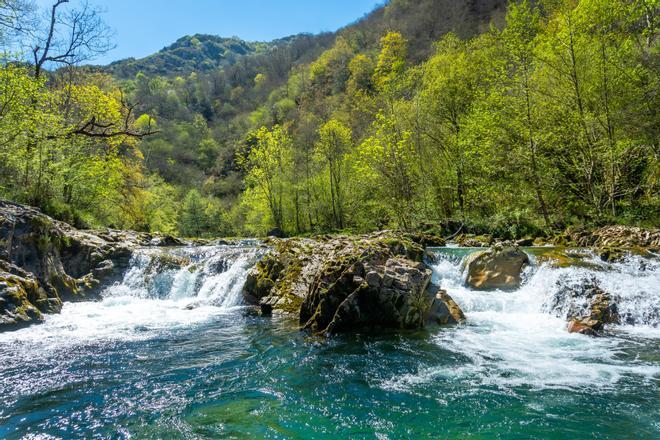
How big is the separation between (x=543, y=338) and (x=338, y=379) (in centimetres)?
480

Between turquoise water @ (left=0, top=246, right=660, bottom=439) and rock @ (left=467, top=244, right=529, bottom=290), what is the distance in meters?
0.90

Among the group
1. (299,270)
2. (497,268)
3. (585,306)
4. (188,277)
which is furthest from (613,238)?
(188,277)

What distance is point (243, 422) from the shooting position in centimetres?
486

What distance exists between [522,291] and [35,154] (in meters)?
21.8

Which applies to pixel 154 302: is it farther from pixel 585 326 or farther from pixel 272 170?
pixel 272 170

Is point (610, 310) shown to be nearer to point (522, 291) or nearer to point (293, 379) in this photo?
point (522, 291)

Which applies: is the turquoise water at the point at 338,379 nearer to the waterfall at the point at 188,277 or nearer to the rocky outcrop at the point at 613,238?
the rocky outcrop at the point at 613,238

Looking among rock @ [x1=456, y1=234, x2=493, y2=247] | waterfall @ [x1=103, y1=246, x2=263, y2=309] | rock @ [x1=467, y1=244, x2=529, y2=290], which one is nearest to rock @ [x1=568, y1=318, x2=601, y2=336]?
rock @ [x1=467, y1=244, x2=529, y2=290]

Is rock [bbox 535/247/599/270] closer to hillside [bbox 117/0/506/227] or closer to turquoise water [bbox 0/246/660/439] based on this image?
turquoise water [bbox 0/246/660/439]

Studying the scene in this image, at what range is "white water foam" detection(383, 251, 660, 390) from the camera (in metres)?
6.03

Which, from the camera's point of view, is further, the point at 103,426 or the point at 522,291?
the point at 522,291

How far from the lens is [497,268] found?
37.4ft

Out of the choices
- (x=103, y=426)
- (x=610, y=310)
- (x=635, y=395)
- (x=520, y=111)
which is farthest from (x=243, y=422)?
→ (x=520, y=111)

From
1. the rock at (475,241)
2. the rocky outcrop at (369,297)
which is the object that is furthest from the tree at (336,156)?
the rocky outcrop at (369,297)
